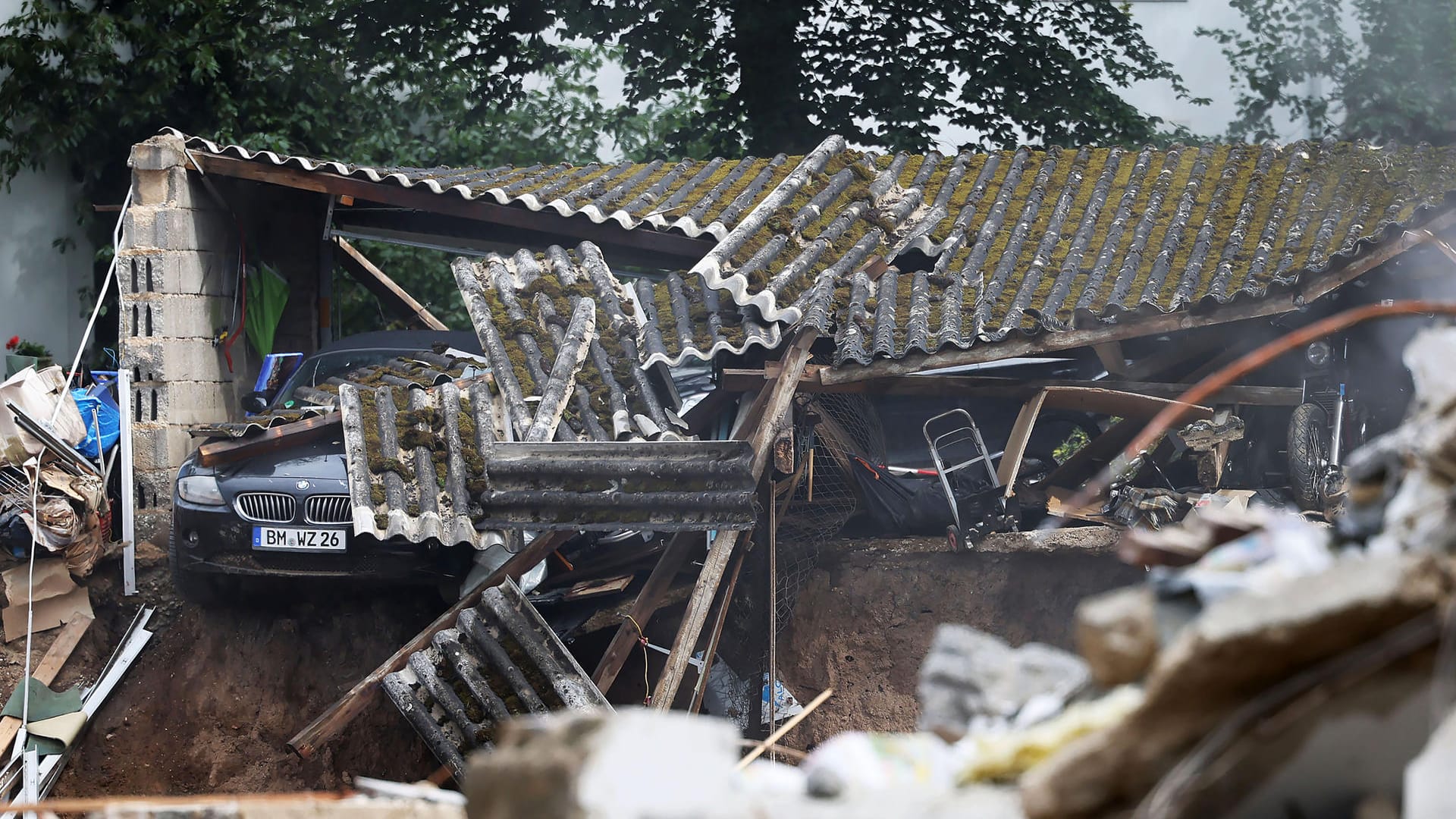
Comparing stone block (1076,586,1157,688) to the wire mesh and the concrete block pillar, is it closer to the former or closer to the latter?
the wire mesh

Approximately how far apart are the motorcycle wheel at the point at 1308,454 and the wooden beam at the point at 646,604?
3.70 meters

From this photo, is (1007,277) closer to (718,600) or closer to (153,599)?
(718,600)

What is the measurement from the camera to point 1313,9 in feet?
54.7

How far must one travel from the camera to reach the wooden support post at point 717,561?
6816 millimetres

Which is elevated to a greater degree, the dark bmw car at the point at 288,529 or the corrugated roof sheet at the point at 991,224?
the corrugated roof sheet at the point at 991,224

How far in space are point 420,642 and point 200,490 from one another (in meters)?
2.15

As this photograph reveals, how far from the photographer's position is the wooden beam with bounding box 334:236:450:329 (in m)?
13.0

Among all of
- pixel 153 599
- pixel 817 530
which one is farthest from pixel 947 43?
pixel 153 599

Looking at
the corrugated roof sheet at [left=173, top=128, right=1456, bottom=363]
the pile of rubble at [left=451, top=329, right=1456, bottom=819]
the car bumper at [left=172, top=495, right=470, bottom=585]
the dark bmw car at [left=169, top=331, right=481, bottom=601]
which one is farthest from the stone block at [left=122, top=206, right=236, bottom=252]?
the pile of rubble at [left=451, top=329, right=1456, bottom=819]

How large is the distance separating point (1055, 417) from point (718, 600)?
2632mm

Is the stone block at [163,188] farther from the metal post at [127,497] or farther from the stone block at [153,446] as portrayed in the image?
the stone block at [153,446]

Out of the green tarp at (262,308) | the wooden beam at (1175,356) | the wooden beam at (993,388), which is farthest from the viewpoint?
the green tarp at (262,308)

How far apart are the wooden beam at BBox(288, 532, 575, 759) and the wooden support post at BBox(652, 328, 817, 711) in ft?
3.61

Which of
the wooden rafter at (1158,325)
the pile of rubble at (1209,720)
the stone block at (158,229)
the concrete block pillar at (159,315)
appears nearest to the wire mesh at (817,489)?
the wooden rafter at (1158,325)
